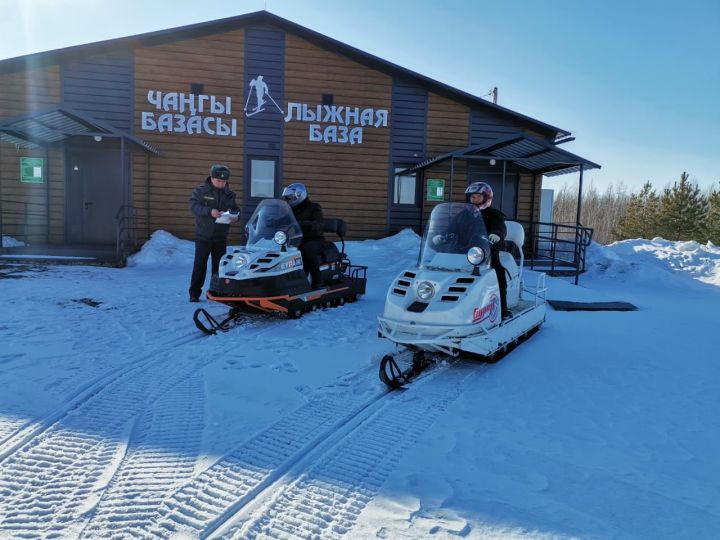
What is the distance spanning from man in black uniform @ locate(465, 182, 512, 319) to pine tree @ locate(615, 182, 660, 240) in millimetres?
29501

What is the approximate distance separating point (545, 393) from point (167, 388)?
2.91 metres

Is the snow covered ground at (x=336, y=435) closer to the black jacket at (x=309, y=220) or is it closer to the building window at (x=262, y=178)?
the black jacket at (x=309, y=220)

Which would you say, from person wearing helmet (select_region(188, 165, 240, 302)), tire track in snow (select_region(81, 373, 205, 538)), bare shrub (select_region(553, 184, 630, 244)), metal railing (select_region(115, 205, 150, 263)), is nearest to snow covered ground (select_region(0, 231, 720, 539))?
tire track in snow (select_region(81, 373, 205, 538))

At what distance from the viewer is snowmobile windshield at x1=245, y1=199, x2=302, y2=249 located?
660 centimetres

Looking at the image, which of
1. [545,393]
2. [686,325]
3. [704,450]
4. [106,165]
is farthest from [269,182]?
[704,450]

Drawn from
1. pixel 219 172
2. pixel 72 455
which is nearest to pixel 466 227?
pixel 72 455

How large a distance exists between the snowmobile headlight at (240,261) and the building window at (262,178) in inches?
313

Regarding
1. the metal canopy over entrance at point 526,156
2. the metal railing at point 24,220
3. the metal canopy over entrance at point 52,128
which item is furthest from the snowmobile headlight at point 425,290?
the metal railing at point 24,220

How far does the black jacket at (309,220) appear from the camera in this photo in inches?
289

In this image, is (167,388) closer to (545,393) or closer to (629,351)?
(545,393)

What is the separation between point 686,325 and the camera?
701 cm

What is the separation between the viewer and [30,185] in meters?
12.8

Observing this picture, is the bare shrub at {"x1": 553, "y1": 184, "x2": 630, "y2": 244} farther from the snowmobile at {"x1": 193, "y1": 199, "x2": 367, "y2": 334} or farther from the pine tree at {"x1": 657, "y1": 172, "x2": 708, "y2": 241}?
the snowmobile at {"x1": 193, "y1": 199, "x2": 367, "y2": 334}

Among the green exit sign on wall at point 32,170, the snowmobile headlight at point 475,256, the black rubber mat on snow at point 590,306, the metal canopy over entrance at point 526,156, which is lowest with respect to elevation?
the black rubber mat on snow at point 590,306
